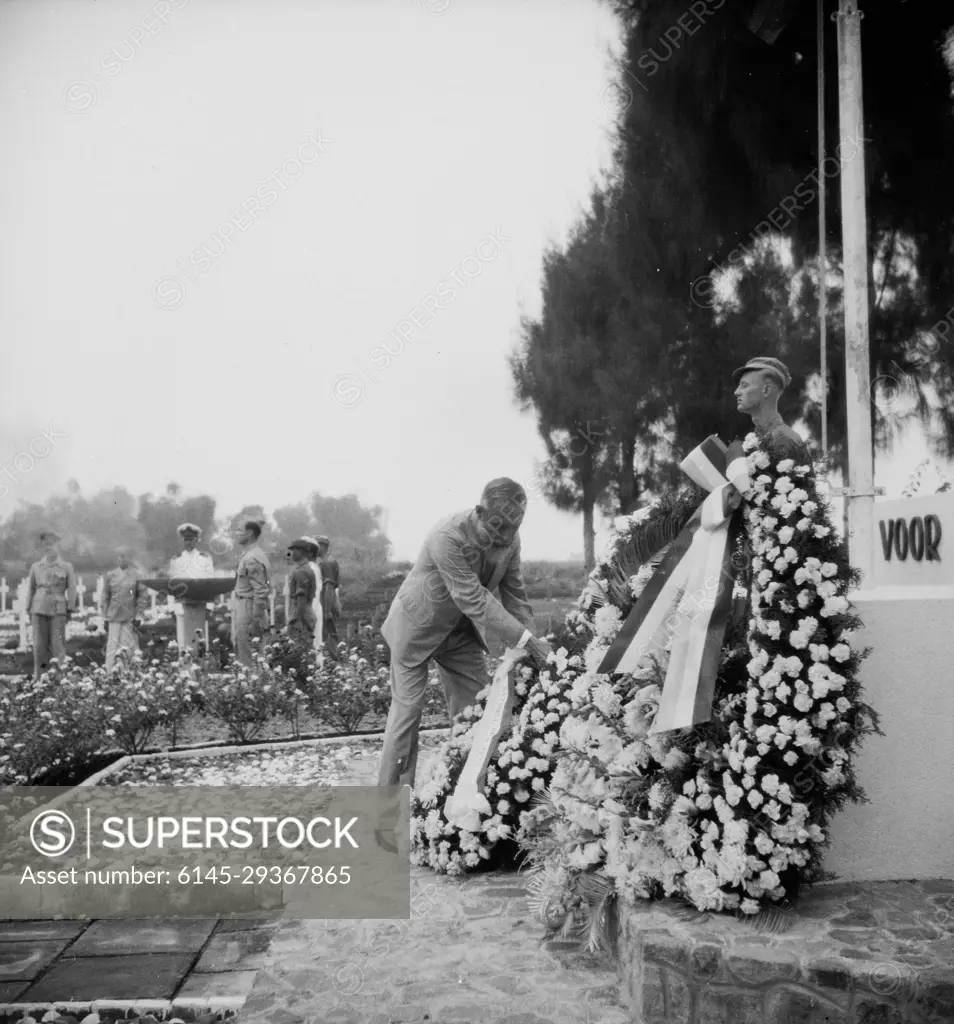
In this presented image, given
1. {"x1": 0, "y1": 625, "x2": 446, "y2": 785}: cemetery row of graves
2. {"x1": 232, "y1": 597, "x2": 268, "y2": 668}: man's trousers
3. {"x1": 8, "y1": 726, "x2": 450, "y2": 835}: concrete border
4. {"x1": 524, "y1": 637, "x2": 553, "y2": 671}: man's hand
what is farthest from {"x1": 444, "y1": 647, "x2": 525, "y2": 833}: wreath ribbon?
{"x1": 232, "y1": 597, "x2": 268, "y2": 668}: man's trousers

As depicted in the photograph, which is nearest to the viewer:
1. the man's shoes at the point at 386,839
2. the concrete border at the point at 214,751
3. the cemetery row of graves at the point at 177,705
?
the man's shoes at the point at 386,839

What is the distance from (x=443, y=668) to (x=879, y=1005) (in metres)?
2.74

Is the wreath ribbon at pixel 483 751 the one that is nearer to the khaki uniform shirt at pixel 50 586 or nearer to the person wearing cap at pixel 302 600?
the person wearing cap at pixel 302 600

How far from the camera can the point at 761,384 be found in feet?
12.2

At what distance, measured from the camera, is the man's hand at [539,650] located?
4258 mm

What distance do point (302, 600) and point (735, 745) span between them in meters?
6.38

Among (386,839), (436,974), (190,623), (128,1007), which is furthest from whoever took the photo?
(190,623)

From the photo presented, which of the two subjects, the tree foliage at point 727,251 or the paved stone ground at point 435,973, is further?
the tree foliage at point 727,251

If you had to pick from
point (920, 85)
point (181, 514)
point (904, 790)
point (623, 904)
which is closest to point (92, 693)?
point (181, 514)

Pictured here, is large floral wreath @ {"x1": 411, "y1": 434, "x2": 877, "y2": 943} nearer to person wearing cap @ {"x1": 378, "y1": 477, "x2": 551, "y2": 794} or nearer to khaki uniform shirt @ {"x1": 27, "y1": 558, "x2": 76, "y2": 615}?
person wearing cap @ {"x1": 378, "y1": 477, "x2": 551, "y2": 794}

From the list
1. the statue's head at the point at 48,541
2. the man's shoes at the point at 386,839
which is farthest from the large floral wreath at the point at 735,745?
the statue's head at the point at 48,541

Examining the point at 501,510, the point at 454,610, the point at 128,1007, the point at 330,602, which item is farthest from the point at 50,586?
the point at 128,1007

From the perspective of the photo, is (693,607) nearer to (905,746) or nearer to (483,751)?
(905,746)

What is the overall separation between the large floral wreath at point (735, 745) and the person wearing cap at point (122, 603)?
589 centimetres
